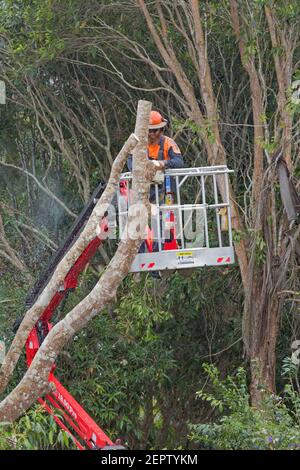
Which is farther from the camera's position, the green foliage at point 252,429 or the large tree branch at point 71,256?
the large tree branch at point 71,256

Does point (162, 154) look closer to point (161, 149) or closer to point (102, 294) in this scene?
point (161, 149)

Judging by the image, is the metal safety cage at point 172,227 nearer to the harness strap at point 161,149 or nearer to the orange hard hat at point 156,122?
the harness strap at point 161,149

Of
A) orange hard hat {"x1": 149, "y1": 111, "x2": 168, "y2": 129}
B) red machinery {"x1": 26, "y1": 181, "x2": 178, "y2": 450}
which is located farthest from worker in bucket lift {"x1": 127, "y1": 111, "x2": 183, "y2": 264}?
red machinery {"x1": 26, "y1": 181, "x2": 178, "y2": 450}

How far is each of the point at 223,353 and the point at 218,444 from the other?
631 cm

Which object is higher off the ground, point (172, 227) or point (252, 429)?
point (172, 227)

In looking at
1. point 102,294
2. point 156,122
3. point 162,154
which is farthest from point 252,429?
point 156,122

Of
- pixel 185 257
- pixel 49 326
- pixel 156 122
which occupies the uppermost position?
pixel 156 122

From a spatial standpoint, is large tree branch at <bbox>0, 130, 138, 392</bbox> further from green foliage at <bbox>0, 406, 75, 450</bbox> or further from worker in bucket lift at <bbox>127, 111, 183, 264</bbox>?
worker in bucket lift at <bbox>127, 111, 183, 264</bbox>

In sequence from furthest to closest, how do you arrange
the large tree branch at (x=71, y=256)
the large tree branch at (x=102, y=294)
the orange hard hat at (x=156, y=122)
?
the orange hard hat at (x=156, y=122)
the large tree branch at (x=71, y=256)
the large tree branch at (x=102, y=294)

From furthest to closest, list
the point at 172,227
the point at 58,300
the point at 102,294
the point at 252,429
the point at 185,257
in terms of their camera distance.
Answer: the point at 58,300
the point at 172,227
the point at 185,257
the point at 252,429
the point at 102,294

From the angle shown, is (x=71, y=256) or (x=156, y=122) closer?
(x=71, y=256)

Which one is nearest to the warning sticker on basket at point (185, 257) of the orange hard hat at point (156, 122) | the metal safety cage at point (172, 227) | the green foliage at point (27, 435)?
the metal safety cage at point (172, 227)

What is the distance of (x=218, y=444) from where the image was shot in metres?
10.5

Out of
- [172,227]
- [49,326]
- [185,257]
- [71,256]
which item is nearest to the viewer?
[71,256]
